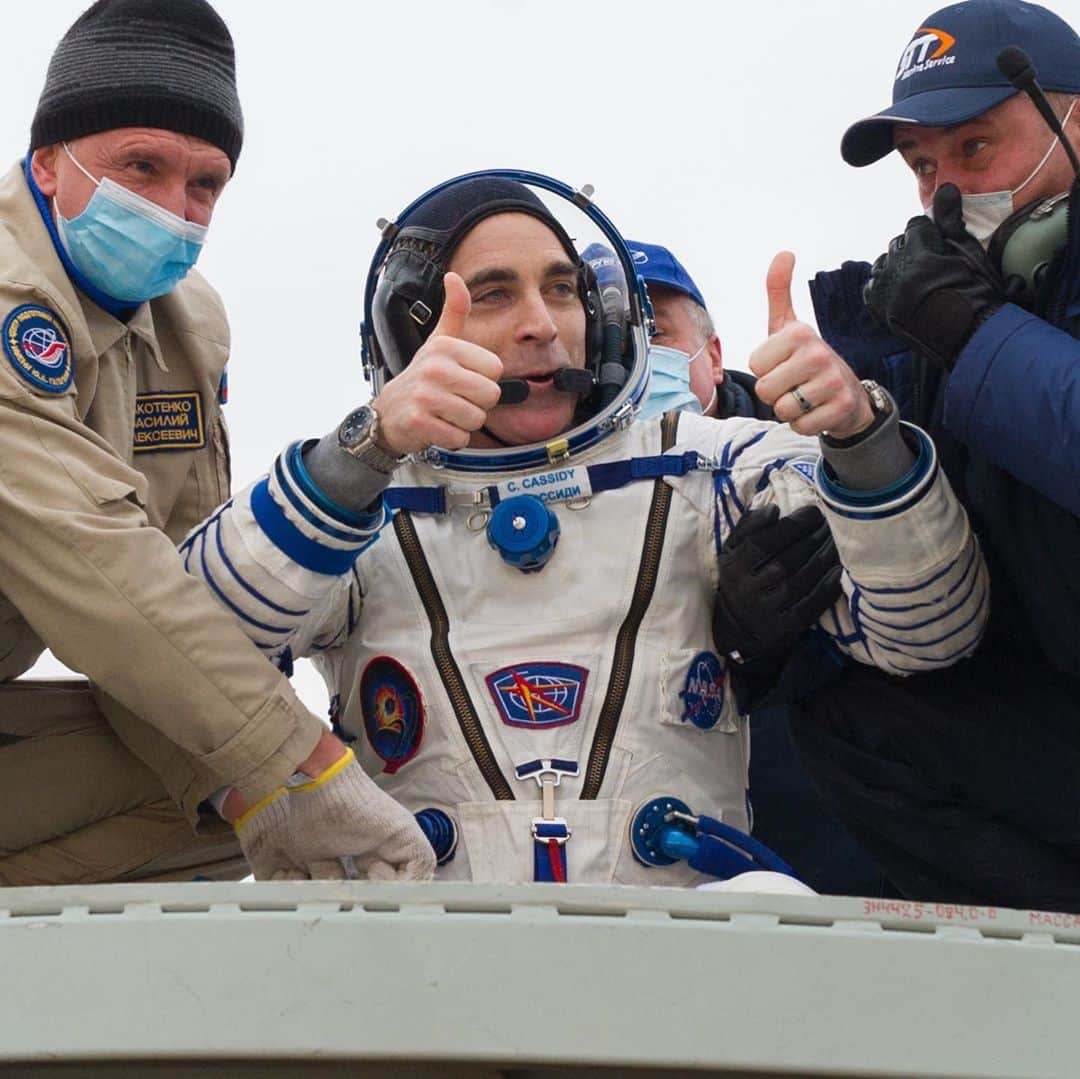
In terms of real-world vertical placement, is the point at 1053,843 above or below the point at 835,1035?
below

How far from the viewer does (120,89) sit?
288 cm

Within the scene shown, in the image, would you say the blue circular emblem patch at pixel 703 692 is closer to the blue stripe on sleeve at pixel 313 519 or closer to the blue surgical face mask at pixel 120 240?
the blue stripe on sleeve at pixel 313 519

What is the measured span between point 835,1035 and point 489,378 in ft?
4.21

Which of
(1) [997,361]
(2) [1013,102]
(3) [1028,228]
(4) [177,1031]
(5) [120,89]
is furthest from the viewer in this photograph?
(5) [120,89]

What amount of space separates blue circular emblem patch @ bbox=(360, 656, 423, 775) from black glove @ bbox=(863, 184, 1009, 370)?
865 millimetres

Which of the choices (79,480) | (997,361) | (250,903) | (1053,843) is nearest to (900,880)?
(1053,843)

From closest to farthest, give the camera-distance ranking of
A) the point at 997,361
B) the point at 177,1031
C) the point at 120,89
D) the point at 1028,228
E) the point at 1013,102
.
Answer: the point at 177,1031 → the point at 997,361 → the point at 1028,228 → the point at 1013,102 → the point at 120,89

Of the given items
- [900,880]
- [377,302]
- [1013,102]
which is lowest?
[900,880]

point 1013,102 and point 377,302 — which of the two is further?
point 377,302

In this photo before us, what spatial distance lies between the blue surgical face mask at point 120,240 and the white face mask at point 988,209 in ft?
3.94

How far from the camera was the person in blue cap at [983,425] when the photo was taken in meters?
2.35

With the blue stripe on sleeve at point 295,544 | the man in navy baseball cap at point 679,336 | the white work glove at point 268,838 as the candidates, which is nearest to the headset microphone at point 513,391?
the blue stripe on sleeve at point 295,544

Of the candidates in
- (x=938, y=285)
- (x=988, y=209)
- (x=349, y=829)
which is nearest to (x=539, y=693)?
(x=349, y=829)

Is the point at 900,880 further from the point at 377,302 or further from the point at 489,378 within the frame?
the point at 377,302
